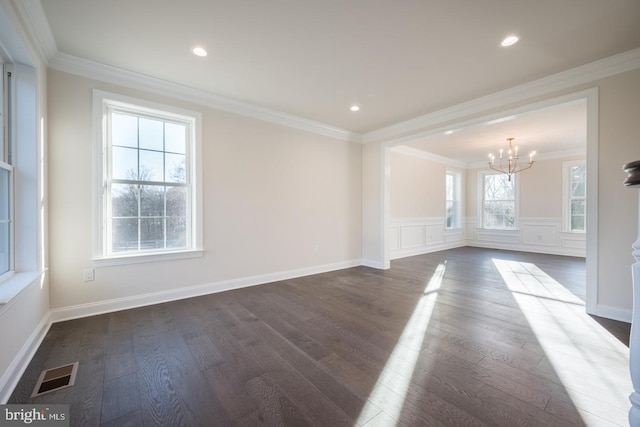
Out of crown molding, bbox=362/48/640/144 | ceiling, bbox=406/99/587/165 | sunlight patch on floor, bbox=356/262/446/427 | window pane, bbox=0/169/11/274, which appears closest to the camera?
sunlight patch on floor, bbox=356/262/446/427

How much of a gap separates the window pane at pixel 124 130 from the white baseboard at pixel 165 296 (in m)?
1.75

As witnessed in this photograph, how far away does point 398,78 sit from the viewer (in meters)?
3.04

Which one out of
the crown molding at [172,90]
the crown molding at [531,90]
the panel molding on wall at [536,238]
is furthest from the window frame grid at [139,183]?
the panel molding on wall at [536,238]

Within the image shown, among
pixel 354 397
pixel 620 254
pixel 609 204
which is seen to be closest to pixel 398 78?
pixel 609 204

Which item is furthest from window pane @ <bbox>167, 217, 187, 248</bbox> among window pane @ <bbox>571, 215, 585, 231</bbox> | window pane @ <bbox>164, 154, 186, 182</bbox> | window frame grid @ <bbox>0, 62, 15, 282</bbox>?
window pane @ <bbox>571, 215, 585, 231</bbox>

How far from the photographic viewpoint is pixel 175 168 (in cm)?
335

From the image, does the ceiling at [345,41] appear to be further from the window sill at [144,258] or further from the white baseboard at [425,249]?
the white baseboard at [425,249]

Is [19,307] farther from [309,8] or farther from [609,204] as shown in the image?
[609,204]

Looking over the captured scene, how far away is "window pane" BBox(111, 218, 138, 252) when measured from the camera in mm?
2969

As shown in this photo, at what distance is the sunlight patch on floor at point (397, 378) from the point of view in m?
1.44

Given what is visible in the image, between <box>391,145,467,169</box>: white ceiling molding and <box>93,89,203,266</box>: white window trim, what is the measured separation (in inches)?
169

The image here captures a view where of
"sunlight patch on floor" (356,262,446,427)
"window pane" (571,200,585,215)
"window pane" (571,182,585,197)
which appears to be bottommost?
"sunlight patch on floor" (356,262,446,427)

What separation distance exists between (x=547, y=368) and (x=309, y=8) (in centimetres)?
311

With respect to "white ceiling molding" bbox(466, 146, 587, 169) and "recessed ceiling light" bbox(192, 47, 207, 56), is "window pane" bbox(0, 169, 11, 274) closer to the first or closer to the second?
"recessed ceiling light" bbox(192, 47, 207, 56)
